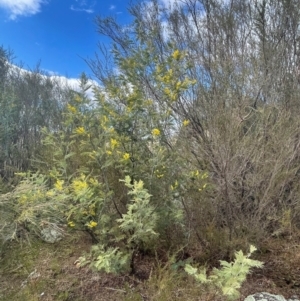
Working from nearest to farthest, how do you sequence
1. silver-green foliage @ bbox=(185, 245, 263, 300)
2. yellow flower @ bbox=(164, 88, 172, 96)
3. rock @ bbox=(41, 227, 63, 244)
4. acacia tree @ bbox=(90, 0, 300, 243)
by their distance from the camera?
1. silver-green foliage @ bbox=(185, 245, 263, 300)
2. yellow flower @ bbox=(164, 88, 172, 96)
3. acacia tree @ bbox=(90, 0, 300, 243)
4. rock @ bbox=(41, 227, 63, 244)

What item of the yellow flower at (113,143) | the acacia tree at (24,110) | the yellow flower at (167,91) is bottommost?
the yellow flower at (113,143)

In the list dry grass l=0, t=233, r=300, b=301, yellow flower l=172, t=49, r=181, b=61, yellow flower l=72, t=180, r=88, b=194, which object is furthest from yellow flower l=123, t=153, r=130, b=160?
yellow flower l=172, t=49, r=181, b=61

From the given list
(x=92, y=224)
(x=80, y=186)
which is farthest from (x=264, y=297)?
(x=80, y=186)

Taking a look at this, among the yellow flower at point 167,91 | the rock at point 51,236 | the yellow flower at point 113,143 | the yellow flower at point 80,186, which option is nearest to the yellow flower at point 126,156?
the yellow flower at point 113,143

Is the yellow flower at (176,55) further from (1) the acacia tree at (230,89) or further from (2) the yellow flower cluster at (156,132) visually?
(2) the yellow flower cluster at (156,132)

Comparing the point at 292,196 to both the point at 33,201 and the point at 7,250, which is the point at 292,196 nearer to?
the point at 33,201

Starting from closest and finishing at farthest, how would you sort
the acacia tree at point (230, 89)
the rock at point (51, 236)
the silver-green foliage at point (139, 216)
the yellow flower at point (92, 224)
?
the silver-green foliage at point (139, 216) < the yellow flower at point (92, 224) < the acacia tree at point (230, 89) < the rock at point (51, 236)

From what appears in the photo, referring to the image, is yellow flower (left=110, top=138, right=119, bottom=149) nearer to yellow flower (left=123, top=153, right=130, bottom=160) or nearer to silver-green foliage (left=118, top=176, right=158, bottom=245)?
yellow flower (left=123, top=153, right=130, bottom=160)

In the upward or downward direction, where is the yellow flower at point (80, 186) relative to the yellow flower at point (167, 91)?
downward

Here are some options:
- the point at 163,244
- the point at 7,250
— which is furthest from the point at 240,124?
the point at 7,250

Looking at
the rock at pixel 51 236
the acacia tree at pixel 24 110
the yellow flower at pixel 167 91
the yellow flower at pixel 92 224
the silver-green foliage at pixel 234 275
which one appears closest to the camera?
the silver-green foliage at pixel 234 275

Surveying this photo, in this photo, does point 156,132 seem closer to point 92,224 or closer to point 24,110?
point 92,224

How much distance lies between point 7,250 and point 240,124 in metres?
3.22

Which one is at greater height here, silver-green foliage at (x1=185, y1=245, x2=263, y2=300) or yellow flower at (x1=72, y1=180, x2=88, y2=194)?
yellow flower at (x1=72, y1=180, x2=88, y2=194)
